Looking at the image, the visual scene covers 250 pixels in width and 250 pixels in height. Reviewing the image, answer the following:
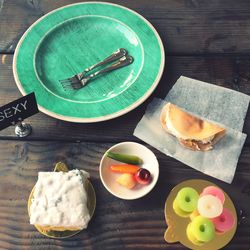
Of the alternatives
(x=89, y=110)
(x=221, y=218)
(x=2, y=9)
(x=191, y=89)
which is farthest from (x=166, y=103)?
(x=2, y=9)

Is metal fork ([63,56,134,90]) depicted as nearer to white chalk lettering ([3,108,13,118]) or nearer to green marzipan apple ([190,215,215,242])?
white chalk lettering ([3,108,13,118])

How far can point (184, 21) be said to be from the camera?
1.00 m

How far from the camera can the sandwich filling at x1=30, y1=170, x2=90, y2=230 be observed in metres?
0.67

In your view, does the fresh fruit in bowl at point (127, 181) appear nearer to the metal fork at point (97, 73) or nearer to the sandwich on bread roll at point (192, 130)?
the sandwich on bread roll at point (192, 130)

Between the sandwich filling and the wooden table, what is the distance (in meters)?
0.05

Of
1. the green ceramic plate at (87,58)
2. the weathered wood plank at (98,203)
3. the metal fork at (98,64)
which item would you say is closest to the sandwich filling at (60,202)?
the weathered wood plank at (98,203)

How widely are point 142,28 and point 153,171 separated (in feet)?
1.23

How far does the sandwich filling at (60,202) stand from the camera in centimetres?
67

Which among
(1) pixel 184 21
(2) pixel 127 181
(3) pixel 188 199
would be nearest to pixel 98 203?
(2) pixel 127 181

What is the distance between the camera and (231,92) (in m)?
0.87

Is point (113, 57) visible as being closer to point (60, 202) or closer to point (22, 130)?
point (22, 130)

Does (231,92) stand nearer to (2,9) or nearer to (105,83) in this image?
(105,83)

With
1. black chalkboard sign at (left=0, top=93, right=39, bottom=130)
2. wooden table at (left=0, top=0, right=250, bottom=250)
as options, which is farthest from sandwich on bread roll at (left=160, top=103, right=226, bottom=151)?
black chalkboard sign at (left=0, top=93, right=39, bottom=130)

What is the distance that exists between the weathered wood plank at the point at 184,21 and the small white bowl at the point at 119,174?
11.5 inches
